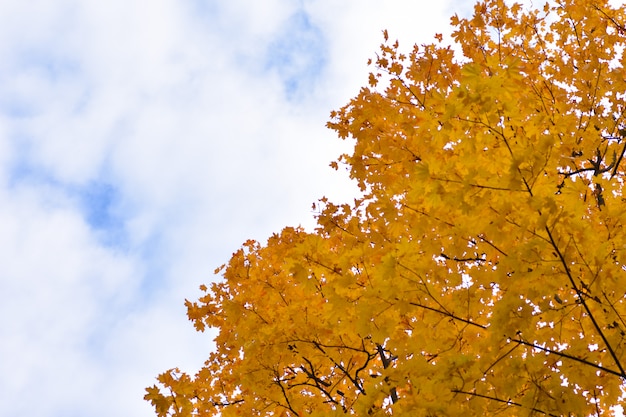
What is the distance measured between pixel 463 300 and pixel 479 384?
44cm

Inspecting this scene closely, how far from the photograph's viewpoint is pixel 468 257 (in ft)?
11.0

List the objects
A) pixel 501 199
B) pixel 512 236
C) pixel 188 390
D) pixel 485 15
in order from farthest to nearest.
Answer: pixel 485 15, pixel 188 390, pixel 512 236, pixel 501 199

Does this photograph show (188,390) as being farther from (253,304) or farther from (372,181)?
(372,181)

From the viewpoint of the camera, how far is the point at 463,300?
8.80 ft

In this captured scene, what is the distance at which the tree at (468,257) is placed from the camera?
2.30 m

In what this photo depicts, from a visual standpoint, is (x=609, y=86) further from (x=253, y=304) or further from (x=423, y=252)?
(x=253, y=304)

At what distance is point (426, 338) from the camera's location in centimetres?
274

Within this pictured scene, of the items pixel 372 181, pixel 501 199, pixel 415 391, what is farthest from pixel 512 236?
pixel 372 181

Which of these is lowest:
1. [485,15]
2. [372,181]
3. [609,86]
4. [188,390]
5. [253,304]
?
[188,390]

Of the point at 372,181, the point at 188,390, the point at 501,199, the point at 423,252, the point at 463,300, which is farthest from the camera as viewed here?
the point at 372,181

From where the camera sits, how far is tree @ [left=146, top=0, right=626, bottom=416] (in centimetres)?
230

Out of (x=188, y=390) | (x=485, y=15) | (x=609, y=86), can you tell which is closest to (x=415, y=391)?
(x=188, y=390)

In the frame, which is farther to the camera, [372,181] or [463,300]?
[372,181]

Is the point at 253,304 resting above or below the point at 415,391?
above
